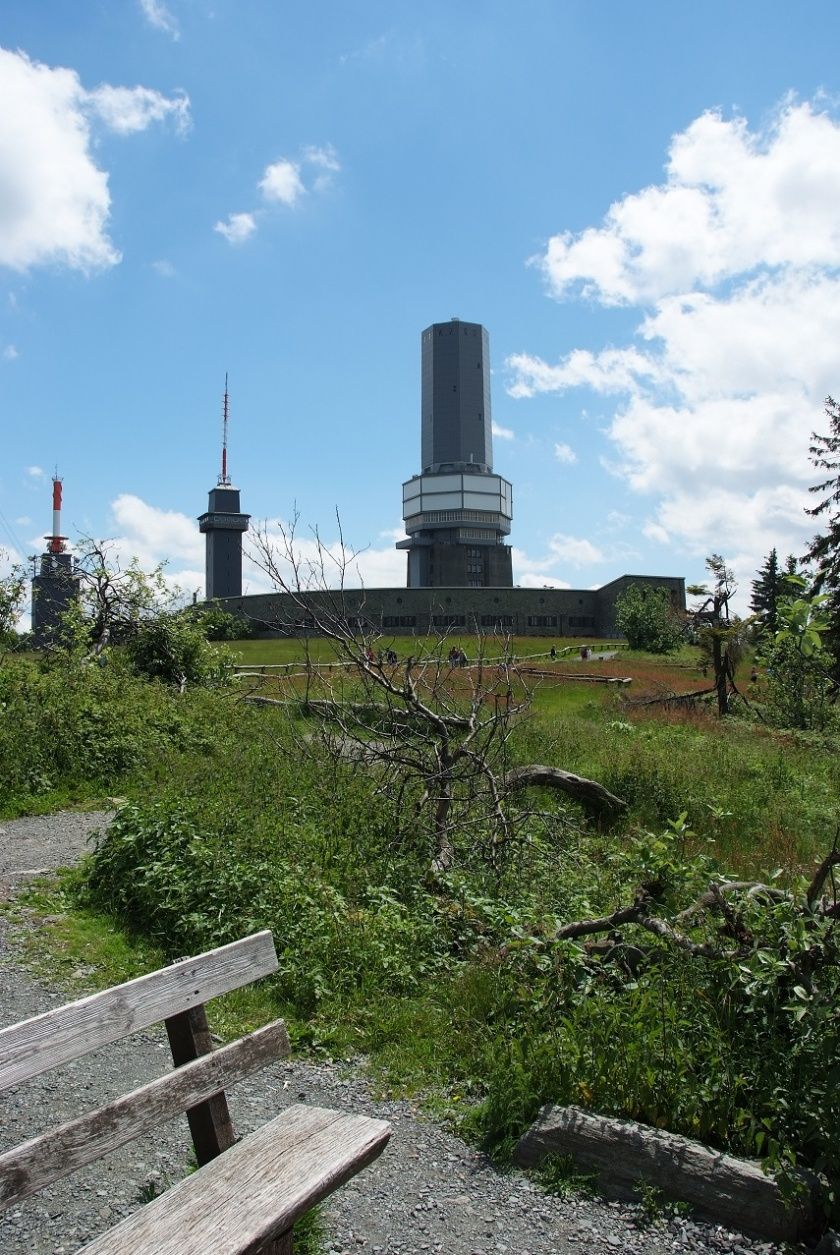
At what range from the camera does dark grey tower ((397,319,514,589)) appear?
4904 inches

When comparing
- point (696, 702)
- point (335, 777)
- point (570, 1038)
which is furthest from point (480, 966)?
point (696, 702)

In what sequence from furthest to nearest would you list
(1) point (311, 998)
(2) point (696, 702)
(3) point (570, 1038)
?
(2) point (696, 702) < (1) point (311, 998) < (3) point (570, 1038)

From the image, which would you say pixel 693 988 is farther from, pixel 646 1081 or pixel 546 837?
pixel 546 837

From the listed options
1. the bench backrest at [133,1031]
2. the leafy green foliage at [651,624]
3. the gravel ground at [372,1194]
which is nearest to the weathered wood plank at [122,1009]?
the bench backrest at [133,1031]

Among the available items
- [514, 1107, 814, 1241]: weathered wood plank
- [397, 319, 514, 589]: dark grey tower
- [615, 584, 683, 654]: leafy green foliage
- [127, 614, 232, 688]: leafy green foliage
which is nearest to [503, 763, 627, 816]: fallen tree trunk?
[514, 1107, 814, 1241]: weathered wood plank

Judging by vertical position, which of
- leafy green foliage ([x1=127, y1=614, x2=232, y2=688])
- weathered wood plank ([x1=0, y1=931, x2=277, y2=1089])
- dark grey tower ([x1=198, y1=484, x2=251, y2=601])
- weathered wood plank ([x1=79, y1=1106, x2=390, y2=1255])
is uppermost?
dark grey tower ([x1=198, y1=484, x2=251, y2=601])

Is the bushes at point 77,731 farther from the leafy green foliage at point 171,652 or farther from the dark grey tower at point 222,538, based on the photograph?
the dark grey tower at point 222,538

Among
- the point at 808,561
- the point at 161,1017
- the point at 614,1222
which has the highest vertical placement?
the point at 808,561

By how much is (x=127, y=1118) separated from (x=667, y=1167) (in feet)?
7.02

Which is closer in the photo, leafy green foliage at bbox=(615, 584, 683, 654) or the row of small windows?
leafy green foliage at bbox=(615, 584, 683, 654)

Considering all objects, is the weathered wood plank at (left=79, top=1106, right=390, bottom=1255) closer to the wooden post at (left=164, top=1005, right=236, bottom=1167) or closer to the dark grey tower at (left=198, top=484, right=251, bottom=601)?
the wooden post at (left=164, top=1005, right=236, bottom=1167)

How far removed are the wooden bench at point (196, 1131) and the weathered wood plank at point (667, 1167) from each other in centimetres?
98

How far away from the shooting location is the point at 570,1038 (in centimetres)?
448

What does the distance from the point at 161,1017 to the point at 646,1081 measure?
222 centimetres
